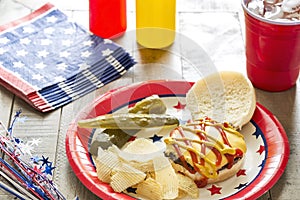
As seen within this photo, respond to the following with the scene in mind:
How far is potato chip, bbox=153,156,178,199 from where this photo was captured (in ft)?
4.31

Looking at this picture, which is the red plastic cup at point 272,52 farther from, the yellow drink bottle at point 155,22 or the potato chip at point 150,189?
the potato chip at point 150,189

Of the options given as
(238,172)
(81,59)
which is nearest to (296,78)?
(238,172)

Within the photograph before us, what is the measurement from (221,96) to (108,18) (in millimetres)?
483

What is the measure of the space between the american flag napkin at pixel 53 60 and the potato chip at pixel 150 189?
0.43 metres

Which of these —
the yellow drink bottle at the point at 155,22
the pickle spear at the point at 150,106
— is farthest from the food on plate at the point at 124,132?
the yellow drink bottle at the point at 155,22

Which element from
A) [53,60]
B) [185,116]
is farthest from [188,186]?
[53,60]

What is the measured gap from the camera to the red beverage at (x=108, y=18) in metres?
1.87

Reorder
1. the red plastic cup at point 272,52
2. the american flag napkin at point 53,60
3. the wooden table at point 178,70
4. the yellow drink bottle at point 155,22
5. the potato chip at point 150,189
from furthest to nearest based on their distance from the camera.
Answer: the yellow drink bottle at point 155,22 < the american flag napkin at point 53,60 < the red plastic cup at point 272,52 < the wooden table at point 178,70 < the potato chip at point 150,189

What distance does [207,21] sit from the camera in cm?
201

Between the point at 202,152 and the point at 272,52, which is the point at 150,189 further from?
the point at 272,52

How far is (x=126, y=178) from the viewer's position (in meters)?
1.32

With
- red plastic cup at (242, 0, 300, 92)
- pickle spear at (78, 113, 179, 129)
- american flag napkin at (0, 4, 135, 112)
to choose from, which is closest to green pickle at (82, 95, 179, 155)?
pickle spear at (78, 113, 179, 129)

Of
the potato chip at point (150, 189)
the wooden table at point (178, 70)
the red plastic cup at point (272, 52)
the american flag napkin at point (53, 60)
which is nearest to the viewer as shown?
the potato chip at point (150, 189)

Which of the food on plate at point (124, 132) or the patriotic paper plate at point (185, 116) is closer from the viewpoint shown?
the patriotic paper plate at point (185, 116)
